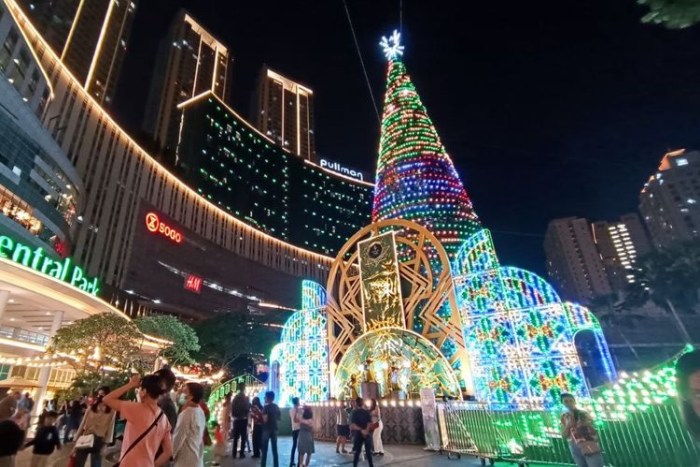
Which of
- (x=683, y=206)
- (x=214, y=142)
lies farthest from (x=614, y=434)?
(x=214, y=142)

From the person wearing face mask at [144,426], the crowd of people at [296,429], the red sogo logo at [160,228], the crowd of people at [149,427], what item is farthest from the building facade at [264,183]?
the person wearing face mask at [144,426]

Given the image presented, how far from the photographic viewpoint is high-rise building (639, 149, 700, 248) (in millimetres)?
59344

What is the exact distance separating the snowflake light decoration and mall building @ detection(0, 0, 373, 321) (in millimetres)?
27258

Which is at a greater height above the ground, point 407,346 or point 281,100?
point 281,100

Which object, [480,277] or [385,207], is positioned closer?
[480,277]

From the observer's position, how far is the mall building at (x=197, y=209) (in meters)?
42.8

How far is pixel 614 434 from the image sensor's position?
6160mm

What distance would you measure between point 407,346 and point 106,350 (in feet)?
50.6

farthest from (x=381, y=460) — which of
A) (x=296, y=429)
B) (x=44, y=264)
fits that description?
(x=44, y=264)

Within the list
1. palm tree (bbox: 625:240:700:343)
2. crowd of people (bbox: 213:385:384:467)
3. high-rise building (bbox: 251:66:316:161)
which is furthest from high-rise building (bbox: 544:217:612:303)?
crowd of people (bbox: 213:385:384:467)

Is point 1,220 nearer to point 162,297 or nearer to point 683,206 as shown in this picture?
point 162,297

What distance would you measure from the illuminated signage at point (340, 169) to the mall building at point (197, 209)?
103 cm

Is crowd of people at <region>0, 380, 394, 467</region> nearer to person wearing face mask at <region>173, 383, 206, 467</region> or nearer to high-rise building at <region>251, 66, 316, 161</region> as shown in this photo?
person wearing face mask at <region>173, 383, 206, 467</region>

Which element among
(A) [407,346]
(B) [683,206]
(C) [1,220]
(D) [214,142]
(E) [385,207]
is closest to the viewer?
(A) [407,346]
